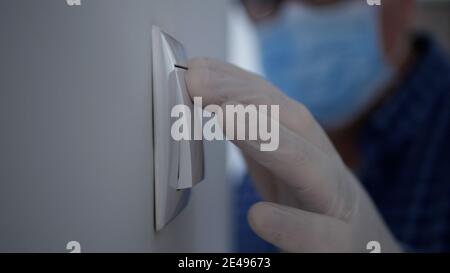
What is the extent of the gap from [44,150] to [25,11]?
0.31 feet

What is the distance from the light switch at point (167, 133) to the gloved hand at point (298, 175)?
0.03 metres

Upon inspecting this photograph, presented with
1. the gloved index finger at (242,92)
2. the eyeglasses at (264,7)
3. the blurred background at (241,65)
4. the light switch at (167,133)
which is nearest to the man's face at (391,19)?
the eyeglasses at (264,7)

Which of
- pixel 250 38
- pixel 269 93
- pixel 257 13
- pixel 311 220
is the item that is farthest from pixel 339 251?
pixel 257 13

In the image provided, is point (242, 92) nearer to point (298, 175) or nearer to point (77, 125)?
point (298, 175)

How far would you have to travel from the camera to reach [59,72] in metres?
0.27

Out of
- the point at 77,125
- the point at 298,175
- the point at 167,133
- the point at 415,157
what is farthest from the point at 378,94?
the point at 77,125

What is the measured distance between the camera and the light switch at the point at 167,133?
0.40 metres

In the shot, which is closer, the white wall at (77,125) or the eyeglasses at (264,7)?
the white wall at (77,125)

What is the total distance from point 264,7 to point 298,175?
1.52 meters

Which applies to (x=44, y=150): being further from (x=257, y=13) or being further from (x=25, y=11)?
(x=257, y=13)

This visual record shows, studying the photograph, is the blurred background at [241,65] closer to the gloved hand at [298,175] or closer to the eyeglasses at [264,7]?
the eyeglasses at [264,7]

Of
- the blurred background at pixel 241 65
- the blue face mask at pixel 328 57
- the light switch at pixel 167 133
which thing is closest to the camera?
the light switch at pixel 167 133

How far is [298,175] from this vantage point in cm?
51

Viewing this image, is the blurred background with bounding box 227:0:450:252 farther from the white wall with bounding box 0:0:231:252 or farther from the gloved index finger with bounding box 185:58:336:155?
the white wall with bounding box 0:0:231:252
